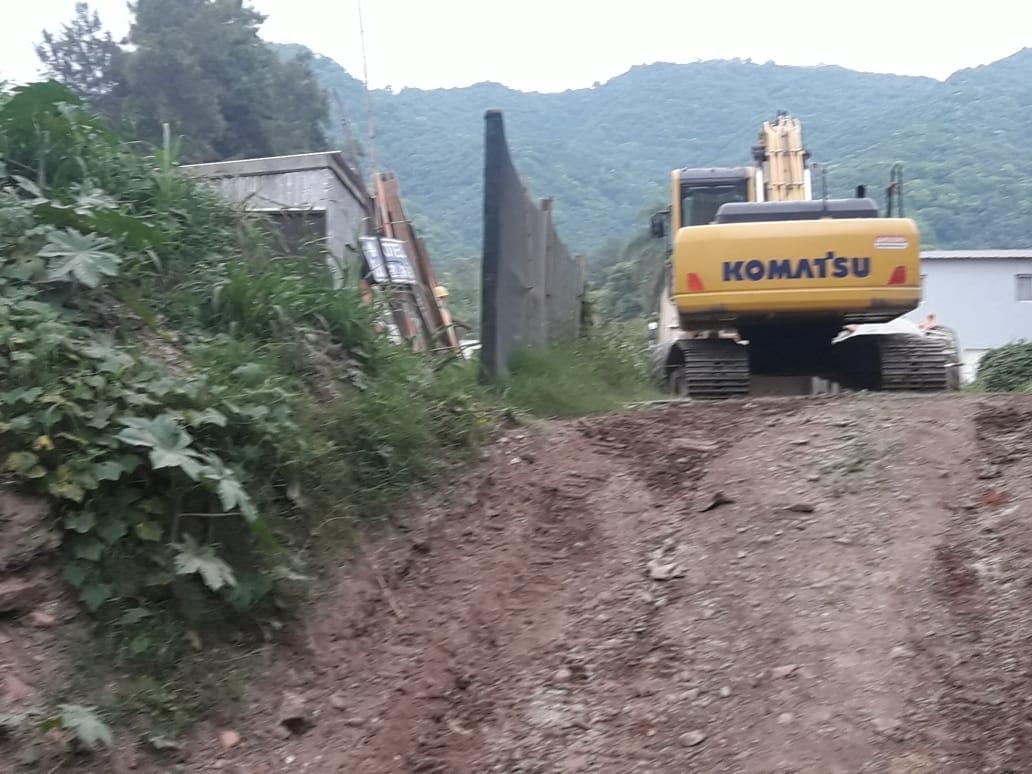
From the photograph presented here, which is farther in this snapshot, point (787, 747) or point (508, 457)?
point (508, 457)

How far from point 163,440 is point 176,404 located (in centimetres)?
25

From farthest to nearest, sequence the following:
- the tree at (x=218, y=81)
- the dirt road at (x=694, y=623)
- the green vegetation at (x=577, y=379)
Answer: the tree at (x=218, y=81) < the green vegetation at (x=577, y=379) < the dirt road at (x=694, y=623)

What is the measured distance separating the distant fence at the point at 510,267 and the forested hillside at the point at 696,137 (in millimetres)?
20280

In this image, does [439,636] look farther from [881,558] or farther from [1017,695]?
[1017,695]

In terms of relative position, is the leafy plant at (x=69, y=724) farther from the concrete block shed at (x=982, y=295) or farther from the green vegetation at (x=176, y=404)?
the concrete block shed at (x=982, y=295)

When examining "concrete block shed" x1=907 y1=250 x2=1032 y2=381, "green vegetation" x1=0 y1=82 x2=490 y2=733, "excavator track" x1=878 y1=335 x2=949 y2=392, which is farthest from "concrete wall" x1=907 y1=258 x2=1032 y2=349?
"green vegetation" x1=0 y1=82 x2=490 y2=733

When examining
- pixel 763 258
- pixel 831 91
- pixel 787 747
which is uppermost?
Answer: pixel 831 91

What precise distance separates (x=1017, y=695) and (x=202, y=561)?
230 cm

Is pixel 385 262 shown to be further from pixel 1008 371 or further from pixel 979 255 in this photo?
pixel 979 255

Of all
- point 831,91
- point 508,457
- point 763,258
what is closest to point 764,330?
point 763,258

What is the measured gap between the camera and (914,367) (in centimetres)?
771

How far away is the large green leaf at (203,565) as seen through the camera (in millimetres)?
3174

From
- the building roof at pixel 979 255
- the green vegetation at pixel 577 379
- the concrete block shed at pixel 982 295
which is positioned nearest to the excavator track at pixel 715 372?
the green vegetation at pixel 577 379

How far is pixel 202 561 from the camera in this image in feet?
10.6
